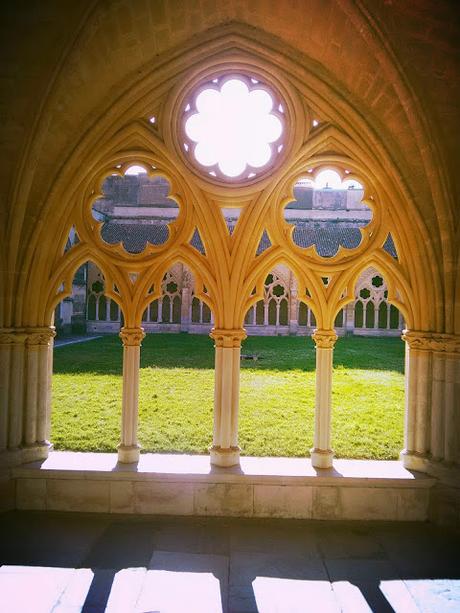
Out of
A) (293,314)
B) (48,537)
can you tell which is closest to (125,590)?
(48,537)

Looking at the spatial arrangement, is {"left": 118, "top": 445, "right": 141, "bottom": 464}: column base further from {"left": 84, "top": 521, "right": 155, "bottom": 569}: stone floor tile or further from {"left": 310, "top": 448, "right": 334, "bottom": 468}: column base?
{"left": 310, "top": 448, "right": 334, "bottom": 468}: column base

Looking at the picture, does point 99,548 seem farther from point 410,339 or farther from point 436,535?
point 410,339

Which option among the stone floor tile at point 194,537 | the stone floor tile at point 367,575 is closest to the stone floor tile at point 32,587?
the stone floor tile at point 194,537

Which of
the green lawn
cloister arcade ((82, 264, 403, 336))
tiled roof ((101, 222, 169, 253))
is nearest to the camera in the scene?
the green lawn

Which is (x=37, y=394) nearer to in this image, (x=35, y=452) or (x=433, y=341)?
(x=35, y=452)

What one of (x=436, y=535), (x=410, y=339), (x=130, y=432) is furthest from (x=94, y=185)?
(x=436, y=535)

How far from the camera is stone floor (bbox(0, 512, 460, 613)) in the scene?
2.73m

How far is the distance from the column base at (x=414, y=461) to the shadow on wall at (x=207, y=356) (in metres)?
7.31

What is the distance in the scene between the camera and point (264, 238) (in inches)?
945

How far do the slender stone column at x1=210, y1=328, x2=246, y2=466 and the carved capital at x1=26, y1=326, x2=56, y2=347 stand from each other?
1517mm

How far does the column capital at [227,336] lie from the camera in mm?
4043

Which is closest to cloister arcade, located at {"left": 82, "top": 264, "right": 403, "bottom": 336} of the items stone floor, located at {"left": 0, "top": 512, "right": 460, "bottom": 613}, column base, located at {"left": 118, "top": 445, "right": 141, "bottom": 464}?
column base, located at {"left": 118, "top": 445, "right": 141, "bottom": 464}

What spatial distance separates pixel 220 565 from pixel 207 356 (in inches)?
409

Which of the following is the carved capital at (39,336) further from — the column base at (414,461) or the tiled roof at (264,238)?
the tiled roof at (264,238)
